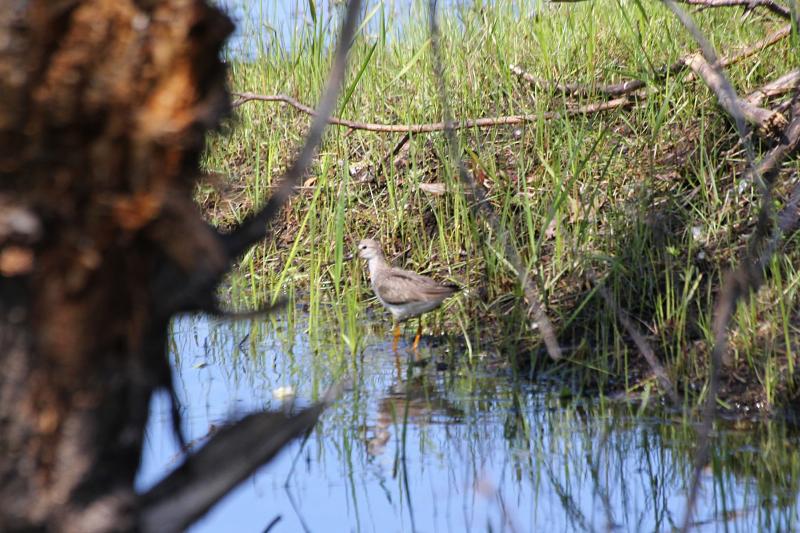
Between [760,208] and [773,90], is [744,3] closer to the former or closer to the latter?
[773,90]

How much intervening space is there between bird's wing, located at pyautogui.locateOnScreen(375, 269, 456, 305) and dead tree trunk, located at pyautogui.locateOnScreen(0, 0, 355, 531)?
434cm

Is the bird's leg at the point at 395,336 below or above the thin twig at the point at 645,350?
above

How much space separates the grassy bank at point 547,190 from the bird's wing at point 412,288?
207mm

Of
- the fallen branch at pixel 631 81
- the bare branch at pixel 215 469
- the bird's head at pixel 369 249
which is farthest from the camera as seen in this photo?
the bird's head at pixel 369 249

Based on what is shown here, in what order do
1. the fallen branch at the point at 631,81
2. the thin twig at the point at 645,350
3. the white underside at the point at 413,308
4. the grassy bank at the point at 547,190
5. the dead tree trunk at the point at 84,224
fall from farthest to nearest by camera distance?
the fallen branch at the point at 631,81
the white underside at the point at 413,308
the grassy bank at the point at 547,190
the thin twig at the point at 645,350
the dead tree trunk at the point at 84,224

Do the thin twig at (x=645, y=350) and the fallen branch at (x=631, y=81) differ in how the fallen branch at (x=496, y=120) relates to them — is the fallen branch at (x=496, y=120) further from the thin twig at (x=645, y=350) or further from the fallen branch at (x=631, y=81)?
the thin twig at (x=645, y=350)

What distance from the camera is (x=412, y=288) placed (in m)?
6.29

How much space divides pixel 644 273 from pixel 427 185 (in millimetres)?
2056

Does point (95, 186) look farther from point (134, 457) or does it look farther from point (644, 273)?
point (644, 273)

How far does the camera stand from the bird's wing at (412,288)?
20.6 ft

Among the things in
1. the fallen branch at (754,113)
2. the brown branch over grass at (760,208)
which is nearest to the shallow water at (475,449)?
the brown branch over grass at (760,208)

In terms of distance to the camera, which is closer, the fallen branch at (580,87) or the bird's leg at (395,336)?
the bird's leg at (395,336)

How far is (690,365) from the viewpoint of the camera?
5.08m

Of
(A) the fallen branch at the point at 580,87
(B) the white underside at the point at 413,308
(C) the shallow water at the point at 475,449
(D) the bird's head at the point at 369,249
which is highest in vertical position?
(A) the fallen branch at the point at 580,87
